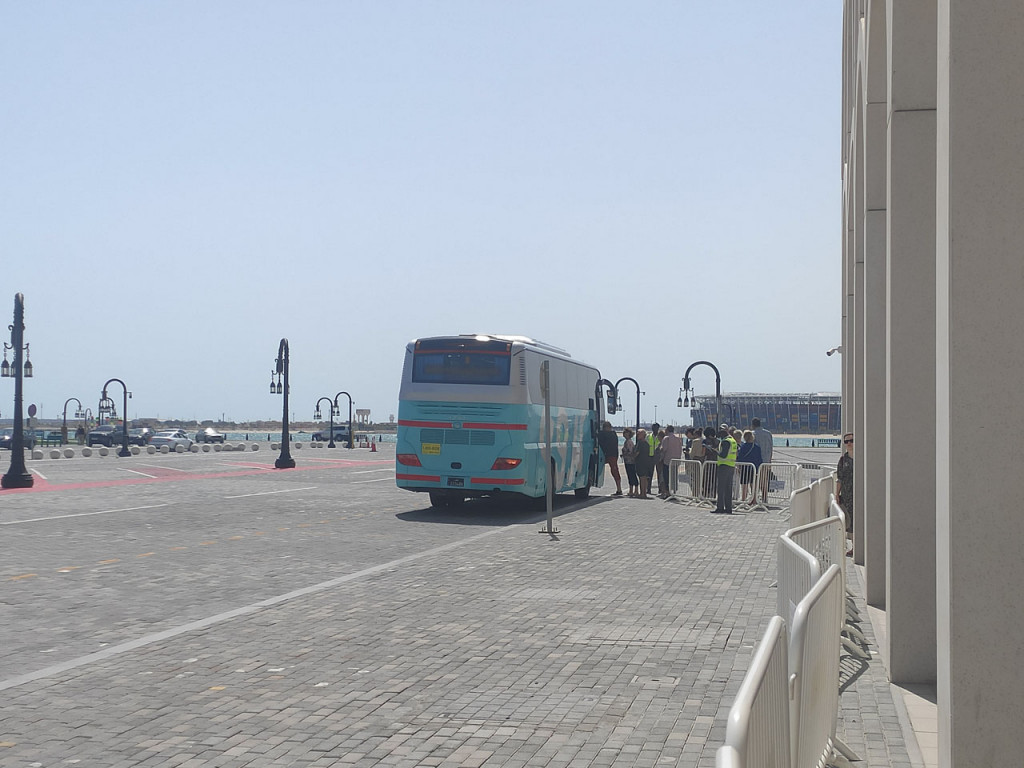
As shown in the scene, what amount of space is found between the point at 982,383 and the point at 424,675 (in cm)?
437

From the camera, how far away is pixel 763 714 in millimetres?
3514

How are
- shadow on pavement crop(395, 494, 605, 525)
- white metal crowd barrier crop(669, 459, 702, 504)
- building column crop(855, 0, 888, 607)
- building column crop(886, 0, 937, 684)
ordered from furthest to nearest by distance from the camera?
white metal crowd barrier crop(669, 459, 702, 504), shadow on pavement crop(395, 494, 605, 525), building column crop(855, 0, 888, 607), building column crop(886, 0, 937, 684)

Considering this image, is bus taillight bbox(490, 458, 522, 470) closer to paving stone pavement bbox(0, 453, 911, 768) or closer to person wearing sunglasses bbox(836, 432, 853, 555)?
person wearing sunglasses bbox(836, 432, 853, 555)

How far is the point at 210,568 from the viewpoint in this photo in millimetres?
13539

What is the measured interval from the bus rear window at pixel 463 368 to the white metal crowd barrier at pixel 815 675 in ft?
54.4

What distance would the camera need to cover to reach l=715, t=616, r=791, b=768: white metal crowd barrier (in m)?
2.87

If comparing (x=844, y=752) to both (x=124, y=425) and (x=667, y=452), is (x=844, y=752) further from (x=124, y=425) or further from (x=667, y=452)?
(x=124, y=425)

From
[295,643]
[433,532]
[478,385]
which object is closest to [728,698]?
[295,643]

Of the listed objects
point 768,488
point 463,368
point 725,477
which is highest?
point 463,368

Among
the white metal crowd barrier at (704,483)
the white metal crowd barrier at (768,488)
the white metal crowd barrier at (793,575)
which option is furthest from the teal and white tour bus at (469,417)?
the white metal crowd barrier at (793,575)

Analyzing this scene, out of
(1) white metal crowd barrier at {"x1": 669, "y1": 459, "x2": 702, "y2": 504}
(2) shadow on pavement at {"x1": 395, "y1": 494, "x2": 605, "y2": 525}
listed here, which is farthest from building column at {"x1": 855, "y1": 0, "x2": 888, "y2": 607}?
(1) white metal crowd barrier at {"x1": 669, "y1": 459, "x2": 702, "y2": 504}

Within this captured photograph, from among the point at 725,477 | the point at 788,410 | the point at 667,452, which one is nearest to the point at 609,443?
the point at 667,452

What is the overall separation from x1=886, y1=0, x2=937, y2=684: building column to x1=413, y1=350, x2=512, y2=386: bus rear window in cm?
1502

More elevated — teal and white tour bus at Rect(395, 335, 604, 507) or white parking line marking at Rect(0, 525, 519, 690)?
teal and white tour bus at Rect(395, 335, 604, 507)
